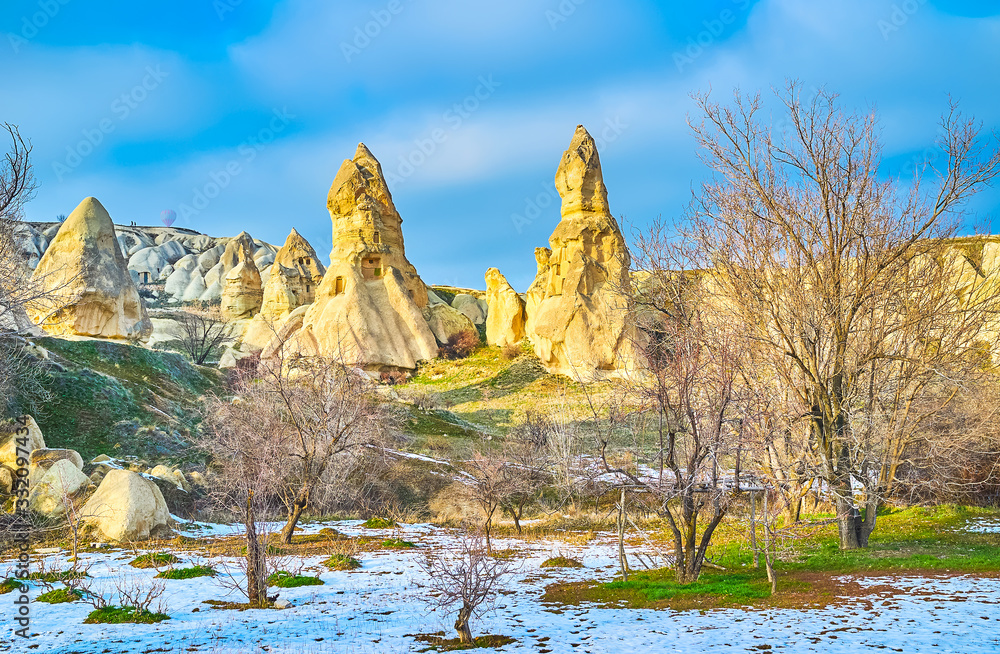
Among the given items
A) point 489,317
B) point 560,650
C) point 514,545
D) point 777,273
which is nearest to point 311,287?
point 489,317

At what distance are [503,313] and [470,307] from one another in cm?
1403

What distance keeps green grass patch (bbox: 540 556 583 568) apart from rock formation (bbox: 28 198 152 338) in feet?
81.0

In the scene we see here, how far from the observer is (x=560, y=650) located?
22.7 feet

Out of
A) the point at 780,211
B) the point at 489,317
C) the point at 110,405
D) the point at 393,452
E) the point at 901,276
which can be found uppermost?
the point at 489,317

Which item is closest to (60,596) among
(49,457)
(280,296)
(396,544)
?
(396,544)

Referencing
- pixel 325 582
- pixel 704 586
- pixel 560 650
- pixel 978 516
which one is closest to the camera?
pixel 560 650

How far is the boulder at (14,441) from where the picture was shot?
51.6ft

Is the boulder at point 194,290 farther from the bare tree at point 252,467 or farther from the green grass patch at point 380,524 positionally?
the green grass patch at point 380,524

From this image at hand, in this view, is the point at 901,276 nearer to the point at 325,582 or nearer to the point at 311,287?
the point at 325,582

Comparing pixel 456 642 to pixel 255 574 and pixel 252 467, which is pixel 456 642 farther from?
pixel 252 467

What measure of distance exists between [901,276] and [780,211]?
2619mm

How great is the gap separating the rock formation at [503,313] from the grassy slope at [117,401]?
984 inches

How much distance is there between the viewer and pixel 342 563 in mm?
12461

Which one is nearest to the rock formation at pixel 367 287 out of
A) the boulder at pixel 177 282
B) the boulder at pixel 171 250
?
the boulder at pixel 177 282
